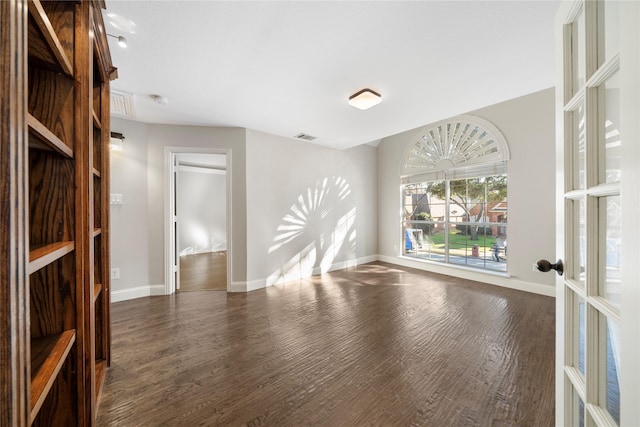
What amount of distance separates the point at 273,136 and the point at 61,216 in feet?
10.3

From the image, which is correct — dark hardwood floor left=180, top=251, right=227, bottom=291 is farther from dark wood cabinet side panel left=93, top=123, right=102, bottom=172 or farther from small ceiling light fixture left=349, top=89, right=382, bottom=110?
small ceiling light fixture left=349, top=89, right=382, bottom=110

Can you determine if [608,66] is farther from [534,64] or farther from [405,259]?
[405,259]

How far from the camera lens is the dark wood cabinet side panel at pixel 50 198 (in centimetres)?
100

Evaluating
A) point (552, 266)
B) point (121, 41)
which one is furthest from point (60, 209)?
point (552, 266)

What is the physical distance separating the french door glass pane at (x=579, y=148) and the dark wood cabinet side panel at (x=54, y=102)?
1.92 metres

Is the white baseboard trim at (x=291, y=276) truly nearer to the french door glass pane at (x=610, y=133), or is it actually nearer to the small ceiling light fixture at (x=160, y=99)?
the small ceiling light fixture at (x=160, y=99)

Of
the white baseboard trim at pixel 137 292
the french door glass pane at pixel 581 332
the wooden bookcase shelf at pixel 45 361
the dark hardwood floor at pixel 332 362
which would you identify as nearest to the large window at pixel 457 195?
the dark hardwood floor at pixel 332 362

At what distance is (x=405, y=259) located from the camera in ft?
16.8

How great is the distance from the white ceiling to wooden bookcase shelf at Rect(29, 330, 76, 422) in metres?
1.79

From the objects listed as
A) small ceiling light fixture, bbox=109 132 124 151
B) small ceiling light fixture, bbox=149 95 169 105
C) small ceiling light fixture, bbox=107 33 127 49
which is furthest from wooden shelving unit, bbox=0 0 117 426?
small ceiling light fixture, bbox=109 132 124 151

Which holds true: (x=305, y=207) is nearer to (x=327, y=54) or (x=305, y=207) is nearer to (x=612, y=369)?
(x=327, y=54)

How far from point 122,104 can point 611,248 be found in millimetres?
3825

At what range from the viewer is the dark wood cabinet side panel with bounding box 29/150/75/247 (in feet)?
3.30

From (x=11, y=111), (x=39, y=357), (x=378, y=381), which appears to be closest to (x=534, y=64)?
(x=378, y=381)
